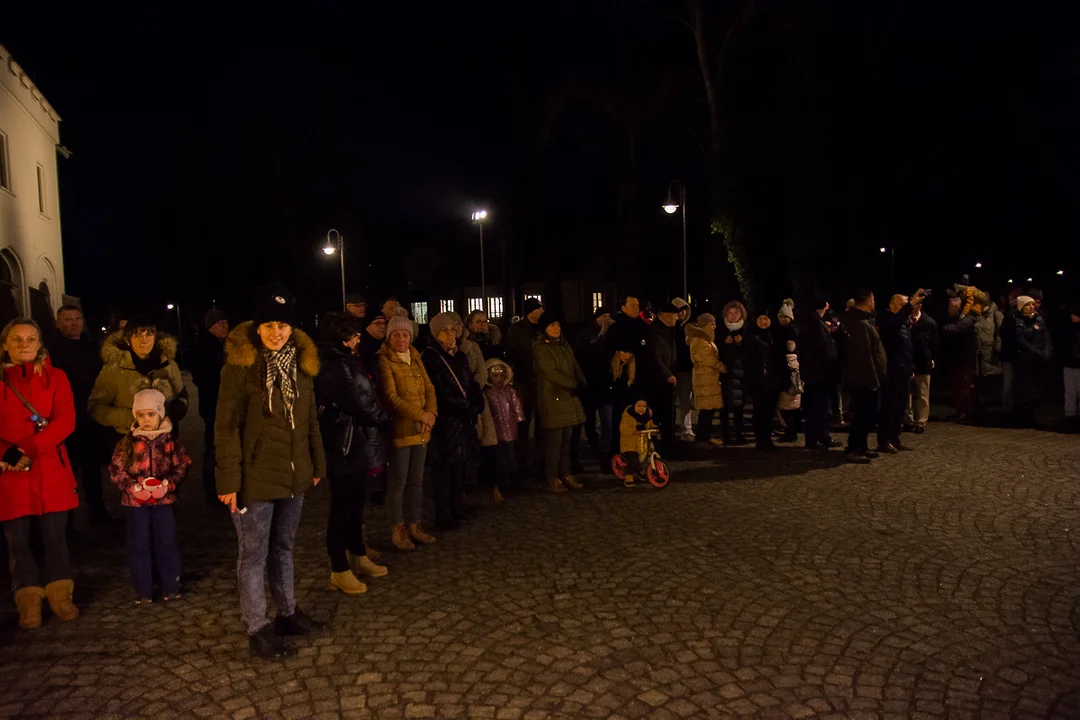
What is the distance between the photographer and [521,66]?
28062 mm

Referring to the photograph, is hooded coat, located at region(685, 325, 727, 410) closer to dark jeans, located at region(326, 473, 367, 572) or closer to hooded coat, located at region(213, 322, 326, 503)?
dark jeans, located at region(326, 473, 367, 572)

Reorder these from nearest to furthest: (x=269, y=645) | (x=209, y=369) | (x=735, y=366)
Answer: (x=269, y=645) < (x=209, y=369) < (x=735, y=366)

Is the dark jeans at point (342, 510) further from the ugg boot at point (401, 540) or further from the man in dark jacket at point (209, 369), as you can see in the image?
the man in dark jacket at point (209, 369)

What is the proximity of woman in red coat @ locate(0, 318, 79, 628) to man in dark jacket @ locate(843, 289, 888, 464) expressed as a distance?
27.0 ft

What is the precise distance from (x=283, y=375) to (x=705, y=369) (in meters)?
7.65

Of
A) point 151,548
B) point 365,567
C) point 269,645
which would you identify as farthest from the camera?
point 365,567

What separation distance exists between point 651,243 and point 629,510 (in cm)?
3379

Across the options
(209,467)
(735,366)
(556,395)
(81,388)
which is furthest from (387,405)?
(735,366)

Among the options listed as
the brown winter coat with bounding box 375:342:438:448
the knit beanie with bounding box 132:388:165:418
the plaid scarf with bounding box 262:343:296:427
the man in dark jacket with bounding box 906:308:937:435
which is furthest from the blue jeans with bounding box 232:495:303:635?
the man in dark jacket with bounding box 906:308:937:435

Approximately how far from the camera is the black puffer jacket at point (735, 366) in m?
11.5

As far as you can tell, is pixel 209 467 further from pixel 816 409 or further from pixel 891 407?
pixel 891 407

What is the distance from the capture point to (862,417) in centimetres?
1009

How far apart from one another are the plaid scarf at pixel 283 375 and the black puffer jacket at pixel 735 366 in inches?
305

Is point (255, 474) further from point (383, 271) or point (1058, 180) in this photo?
point (383, 271)
